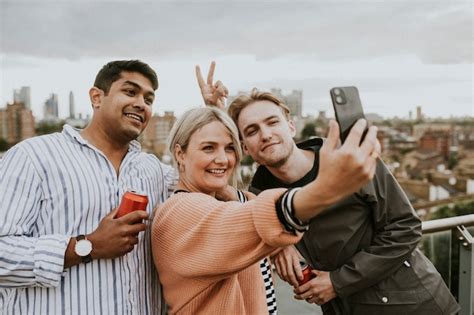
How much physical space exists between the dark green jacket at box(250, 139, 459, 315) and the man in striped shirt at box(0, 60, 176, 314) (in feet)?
2.14

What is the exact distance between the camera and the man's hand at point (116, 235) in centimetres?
145

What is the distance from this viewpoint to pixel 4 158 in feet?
4.96

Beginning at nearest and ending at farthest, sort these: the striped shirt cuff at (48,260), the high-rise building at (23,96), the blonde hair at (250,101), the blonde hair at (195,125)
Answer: the striped shirt cuff at (48,260)
the blonde hair at (195,125)
the blonde hair at (250,101)
the high-rise building at (23,96)

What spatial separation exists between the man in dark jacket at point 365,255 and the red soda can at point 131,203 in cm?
65

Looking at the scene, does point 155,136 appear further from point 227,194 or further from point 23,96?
point 227,194

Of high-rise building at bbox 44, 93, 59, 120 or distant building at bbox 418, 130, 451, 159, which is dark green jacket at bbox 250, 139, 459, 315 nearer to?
high-rise building at bbox 44, 93, 59, 120

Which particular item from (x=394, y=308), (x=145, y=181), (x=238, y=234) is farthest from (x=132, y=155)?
(x=394, y=308)

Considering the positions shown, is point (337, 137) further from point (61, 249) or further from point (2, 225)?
point (2, 225)

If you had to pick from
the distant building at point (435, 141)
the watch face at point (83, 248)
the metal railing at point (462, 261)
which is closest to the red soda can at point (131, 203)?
the watch face at point (83, 248)

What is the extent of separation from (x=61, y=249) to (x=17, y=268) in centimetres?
13

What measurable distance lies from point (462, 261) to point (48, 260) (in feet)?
7.78

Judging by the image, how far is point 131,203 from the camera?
57.4 inches

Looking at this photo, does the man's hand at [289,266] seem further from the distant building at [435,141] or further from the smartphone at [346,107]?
the distant building at [435,141]

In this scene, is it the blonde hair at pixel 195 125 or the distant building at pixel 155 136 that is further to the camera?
the distant building at pixel 155 136
